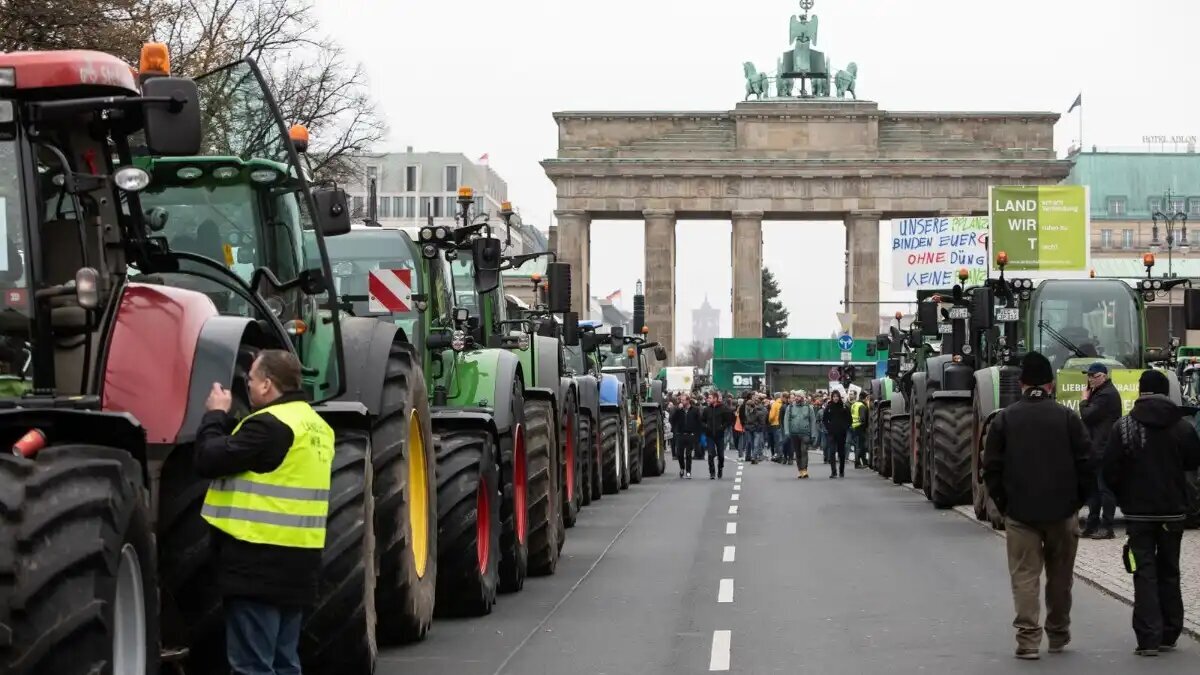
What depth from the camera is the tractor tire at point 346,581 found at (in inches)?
386

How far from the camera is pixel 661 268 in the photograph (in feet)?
351

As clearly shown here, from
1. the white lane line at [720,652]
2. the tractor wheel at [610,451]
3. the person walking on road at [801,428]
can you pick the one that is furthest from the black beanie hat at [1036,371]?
the person walking on road at [801,428]

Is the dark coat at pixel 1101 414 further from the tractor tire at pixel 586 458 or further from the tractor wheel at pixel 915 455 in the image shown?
the tractor wheel at pixel 915 455

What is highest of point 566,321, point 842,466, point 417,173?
point 417,173

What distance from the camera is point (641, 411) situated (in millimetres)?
42125

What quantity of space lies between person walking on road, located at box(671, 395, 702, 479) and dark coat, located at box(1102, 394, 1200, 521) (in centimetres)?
3020

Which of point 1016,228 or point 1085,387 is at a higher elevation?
point 1016,228

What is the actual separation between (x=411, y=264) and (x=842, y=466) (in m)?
27.1

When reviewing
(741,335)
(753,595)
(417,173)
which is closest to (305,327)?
(753,595)

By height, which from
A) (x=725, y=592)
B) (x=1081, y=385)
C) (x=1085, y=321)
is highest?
(x=1085, y=321)

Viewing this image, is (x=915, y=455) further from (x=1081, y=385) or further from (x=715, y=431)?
(x=1081, y=385)

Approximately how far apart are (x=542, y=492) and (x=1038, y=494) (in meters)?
5.47

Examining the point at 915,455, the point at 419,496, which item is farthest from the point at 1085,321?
the point at 419,496

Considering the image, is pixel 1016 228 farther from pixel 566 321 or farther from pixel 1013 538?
pixel 1013 538
